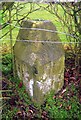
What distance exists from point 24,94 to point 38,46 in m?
0.50

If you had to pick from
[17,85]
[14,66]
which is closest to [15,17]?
[14,66]

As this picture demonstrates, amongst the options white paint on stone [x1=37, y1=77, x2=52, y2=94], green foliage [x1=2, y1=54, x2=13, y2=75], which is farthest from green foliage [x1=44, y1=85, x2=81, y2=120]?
green foliage [x1=2, y1=54, x2=13, y2=75]

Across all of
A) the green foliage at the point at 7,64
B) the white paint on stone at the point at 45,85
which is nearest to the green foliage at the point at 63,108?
the white paint on stone at the point at 45,85

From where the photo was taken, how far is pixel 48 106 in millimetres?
3090

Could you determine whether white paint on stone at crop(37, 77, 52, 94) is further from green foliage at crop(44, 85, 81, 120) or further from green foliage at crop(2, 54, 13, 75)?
green foliage at crop(2, 54, 13, 75)

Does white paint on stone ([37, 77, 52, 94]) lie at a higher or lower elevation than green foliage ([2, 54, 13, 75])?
lower

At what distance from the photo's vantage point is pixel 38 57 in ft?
9.72

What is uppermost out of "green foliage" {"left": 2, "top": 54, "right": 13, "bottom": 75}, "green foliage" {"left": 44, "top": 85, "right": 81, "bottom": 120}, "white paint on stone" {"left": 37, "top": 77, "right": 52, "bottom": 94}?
"green foliage" {"left": 2, "top": 54, "right": 13, "bottom": 75}

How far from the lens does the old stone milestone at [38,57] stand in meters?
2.97

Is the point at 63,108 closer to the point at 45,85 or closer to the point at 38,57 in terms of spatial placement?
the point at 45,85

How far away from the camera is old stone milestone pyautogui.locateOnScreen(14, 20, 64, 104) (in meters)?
2.97

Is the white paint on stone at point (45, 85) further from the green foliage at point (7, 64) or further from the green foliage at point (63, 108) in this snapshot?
the green foliage at point (7, 64)

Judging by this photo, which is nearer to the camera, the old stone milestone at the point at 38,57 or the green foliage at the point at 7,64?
the old stone milestone at the point at 38,57

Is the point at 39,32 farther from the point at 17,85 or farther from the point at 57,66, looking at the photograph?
the point at 17,85
